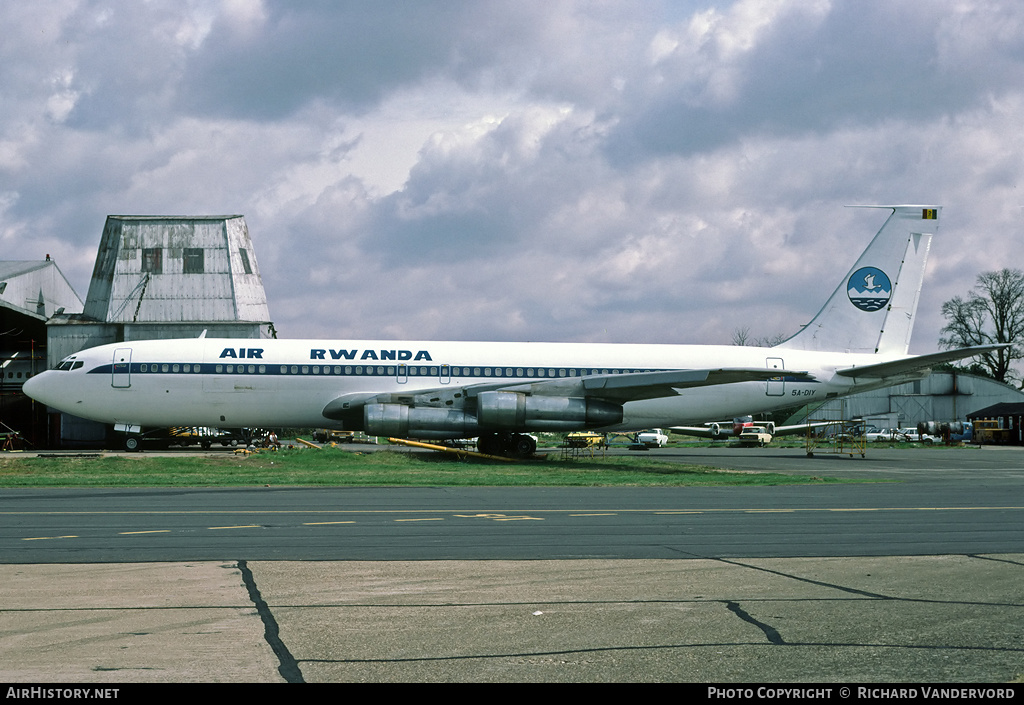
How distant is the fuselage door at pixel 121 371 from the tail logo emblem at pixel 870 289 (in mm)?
26552

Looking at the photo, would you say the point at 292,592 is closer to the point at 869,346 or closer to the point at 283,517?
the point at 283,517

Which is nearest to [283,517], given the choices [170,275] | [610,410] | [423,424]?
[423,424]

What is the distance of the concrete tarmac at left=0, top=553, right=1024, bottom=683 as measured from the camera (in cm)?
594

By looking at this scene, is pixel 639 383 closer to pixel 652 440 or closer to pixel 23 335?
pixel 652 440

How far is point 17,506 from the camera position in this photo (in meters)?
16.1

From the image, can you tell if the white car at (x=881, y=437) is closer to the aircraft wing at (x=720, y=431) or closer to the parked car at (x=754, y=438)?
the aircraft wing at (x=720, y=431)

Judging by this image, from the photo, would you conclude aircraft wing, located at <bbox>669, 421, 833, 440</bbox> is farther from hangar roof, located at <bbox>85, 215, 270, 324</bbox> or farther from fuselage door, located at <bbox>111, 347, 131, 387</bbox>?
fuselage door, located at <bbox>111, 347, 131, 387</bbox>

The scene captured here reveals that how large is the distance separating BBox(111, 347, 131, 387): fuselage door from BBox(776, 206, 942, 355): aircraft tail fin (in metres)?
24.0

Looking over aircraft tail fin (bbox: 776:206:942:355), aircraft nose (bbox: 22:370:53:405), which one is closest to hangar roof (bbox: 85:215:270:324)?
aircraft nose (bbox: 22:370:53:405)

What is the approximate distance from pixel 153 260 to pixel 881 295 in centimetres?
3344

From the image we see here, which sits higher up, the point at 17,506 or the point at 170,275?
the point at 170,275

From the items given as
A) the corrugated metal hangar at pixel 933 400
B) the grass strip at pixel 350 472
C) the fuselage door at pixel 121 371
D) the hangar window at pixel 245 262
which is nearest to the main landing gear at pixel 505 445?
the grass strip at pixel 350 472

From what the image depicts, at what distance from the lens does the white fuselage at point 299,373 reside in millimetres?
32969

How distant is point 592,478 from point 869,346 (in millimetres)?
16828
